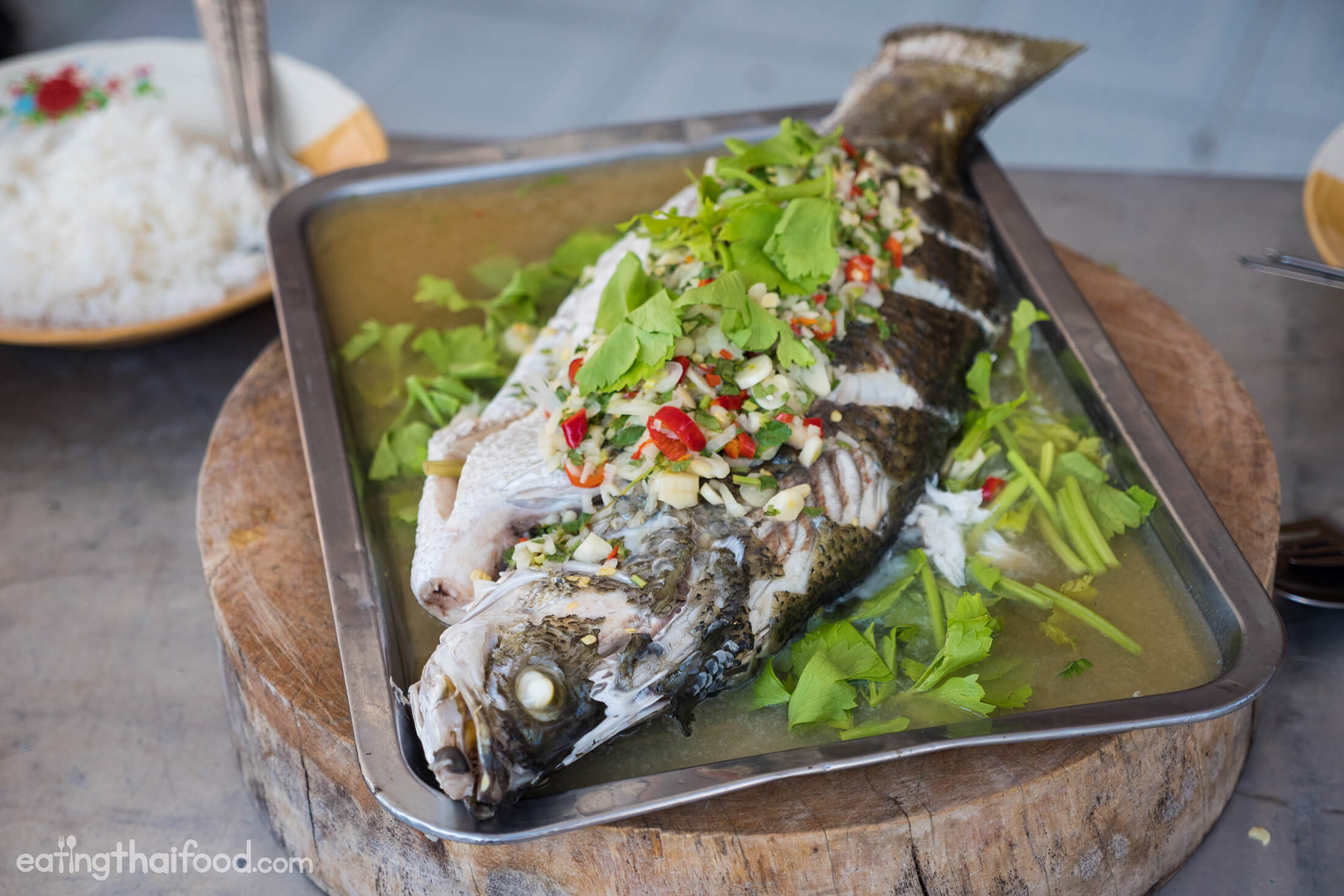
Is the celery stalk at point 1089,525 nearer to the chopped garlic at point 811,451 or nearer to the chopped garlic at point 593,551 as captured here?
the chopped garlic at point 811,451

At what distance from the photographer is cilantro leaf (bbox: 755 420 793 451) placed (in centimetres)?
172

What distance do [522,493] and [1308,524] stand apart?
1.61 metres

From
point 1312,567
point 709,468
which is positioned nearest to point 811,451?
point 709,468

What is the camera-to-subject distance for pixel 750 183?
2.09 m

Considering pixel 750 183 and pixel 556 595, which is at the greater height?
pixel 750 183

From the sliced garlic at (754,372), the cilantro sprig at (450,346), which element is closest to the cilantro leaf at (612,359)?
the sliced garlic at (754,372)

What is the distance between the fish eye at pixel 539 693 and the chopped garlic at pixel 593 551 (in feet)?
0.74

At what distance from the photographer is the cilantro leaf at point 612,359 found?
1.70 m

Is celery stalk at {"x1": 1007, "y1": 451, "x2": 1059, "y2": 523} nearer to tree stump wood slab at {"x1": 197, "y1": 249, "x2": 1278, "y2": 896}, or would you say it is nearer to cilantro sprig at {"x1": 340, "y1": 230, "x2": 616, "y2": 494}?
tree stump wood slab at {"x1": 197, "y1": 249, "x2": 1278, "y2": 896}

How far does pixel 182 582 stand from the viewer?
2287 mm

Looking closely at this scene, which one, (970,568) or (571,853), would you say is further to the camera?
(970,568)

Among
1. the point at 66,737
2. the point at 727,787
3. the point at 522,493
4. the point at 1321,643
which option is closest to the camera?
the point at 727,787

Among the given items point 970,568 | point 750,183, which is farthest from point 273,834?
point 750,183

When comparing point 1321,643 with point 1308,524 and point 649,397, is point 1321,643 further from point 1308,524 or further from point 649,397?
point 649,397
